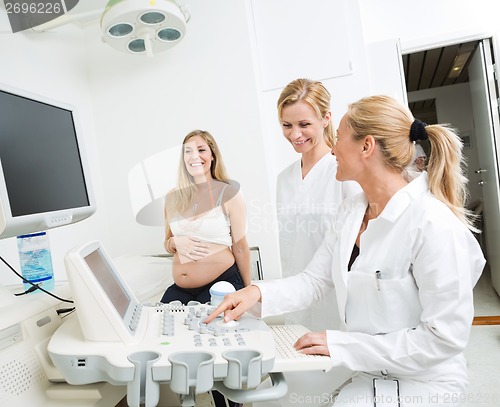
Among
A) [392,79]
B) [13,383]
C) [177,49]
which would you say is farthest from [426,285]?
[177,49]

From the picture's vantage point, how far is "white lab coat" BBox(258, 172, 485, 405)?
90 cm

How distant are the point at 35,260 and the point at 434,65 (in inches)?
94.9

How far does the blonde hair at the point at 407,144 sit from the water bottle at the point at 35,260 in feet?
3.22

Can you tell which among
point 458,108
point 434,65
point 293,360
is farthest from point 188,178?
point 458,108

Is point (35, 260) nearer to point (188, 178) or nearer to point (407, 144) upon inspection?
point (188, 178)

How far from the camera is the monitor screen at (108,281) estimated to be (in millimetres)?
924

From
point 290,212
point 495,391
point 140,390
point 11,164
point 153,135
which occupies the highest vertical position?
point 153,135

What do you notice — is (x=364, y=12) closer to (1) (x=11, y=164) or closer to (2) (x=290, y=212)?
(2) (x=290, y=212)

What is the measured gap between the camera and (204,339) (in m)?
0.87

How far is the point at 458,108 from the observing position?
8.70ft

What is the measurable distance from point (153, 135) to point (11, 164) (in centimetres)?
90

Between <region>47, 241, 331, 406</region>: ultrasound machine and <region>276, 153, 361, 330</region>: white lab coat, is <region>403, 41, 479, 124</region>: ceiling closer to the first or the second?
<region>276, 153, 361, 330</region>: white lab coat

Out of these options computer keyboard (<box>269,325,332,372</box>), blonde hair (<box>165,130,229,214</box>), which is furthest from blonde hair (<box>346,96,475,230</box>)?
blonde hair (<box>165,130,229,214</box>)

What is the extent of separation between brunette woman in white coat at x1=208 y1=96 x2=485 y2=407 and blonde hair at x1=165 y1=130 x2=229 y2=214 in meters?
0.59
